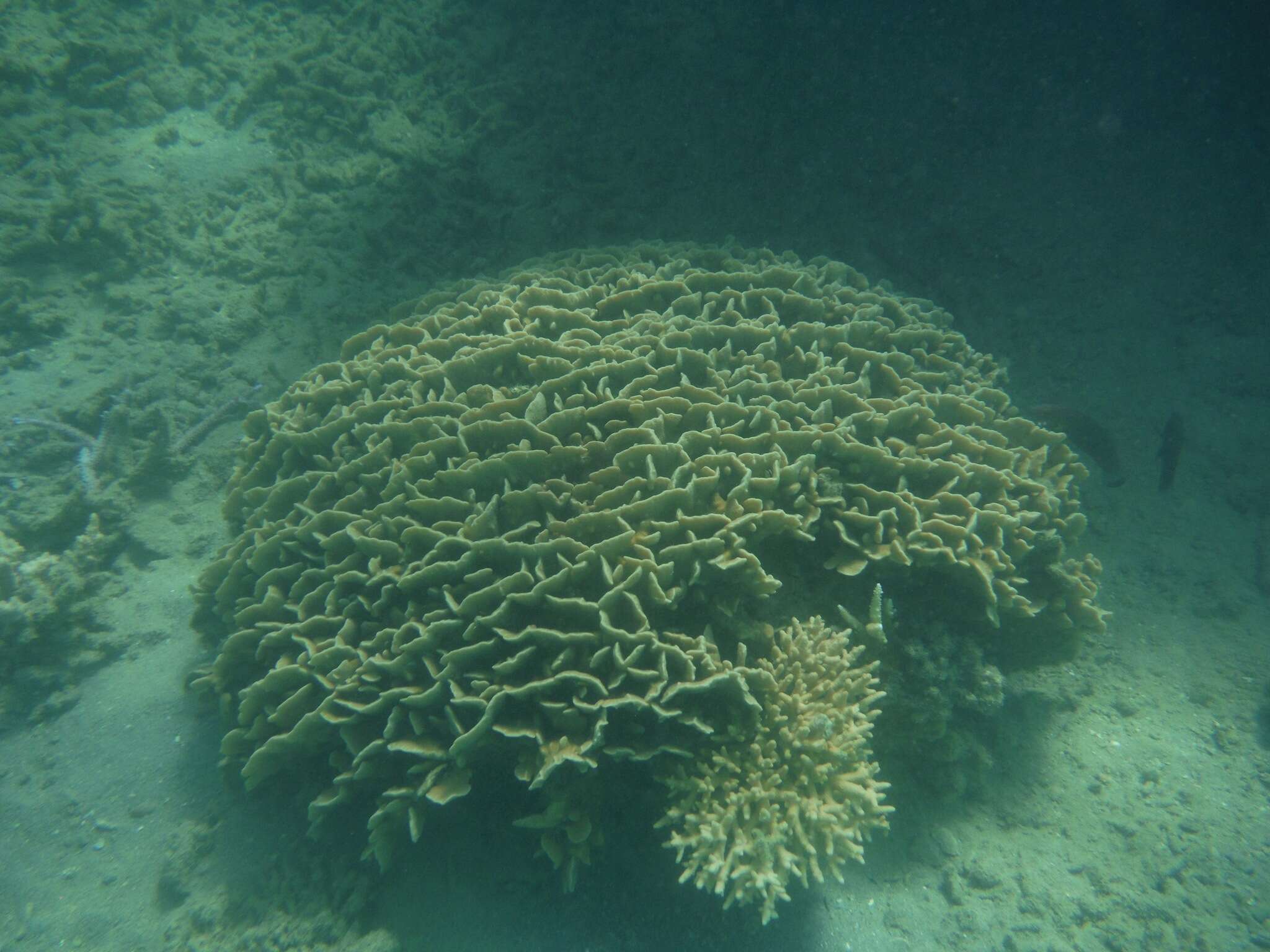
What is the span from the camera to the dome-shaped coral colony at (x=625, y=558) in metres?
2.98

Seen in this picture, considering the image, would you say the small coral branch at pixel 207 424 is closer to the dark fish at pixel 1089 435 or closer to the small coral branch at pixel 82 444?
the small coral branch at pixel 82 444

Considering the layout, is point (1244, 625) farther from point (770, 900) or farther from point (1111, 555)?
point (770, 900)

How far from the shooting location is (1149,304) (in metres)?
7.79

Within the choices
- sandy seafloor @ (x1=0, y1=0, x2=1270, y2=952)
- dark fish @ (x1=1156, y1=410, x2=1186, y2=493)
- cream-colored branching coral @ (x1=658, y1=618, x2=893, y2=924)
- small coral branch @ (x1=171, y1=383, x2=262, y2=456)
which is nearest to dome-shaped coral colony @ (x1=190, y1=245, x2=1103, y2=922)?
cream-colored branching coral @ (x1=658, y1=618, x2=893, y2=924)

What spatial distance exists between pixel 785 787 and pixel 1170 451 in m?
6.15

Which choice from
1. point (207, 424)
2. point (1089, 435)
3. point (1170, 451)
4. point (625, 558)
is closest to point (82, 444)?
point (207, 424)

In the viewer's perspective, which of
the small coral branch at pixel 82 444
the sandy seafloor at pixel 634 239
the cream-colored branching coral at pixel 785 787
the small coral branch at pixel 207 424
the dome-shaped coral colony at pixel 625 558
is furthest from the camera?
the small coral branch at pixel 207 424

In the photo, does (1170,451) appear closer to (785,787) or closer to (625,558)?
(785,787)

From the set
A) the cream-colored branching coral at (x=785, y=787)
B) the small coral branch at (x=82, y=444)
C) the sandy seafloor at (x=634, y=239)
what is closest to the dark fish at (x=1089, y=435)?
the sandy seafloor at (x=634, y=239)

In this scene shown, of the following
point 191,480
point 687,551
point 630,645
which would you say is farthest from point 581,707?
point 191,480

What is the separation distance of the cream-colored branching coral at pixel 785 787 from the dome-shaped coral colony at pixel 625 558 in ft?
0.05

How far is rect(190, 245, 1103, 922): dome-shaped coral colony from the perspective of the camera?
298 centimetres

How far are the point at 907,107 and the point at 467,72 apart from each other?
5719 millimetres

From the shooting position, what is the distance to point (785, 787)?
9.81 feet
